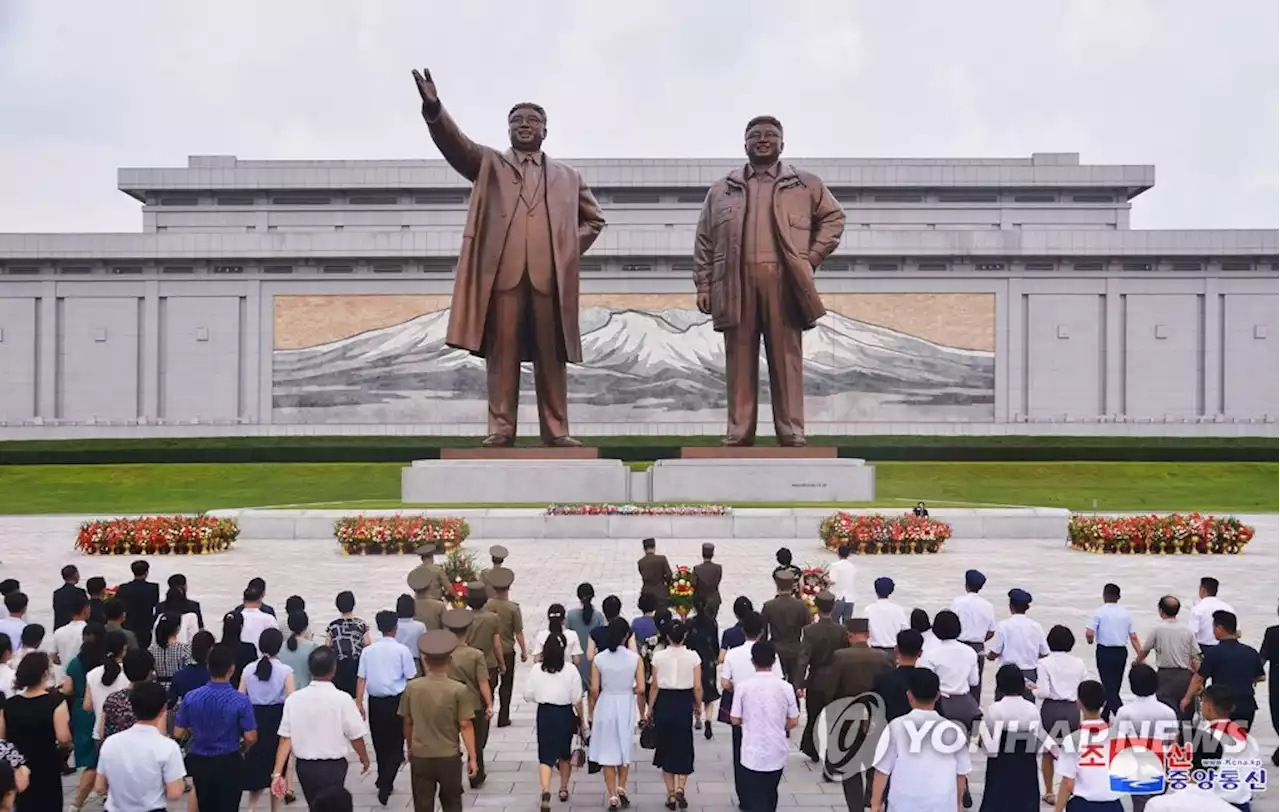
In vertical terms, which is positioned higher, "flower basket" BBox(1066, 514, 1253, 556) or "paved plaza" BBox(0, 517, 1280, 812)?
"flower basket" BBox(1066, 514, 1253, 556)

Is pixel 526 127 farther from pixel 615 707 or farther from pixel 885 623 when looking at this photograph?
pixel 615 707

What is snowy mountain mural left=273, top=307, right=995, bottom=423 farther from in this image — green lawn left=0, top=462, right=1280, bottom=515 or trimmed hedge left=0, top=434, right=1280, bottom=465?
green lawn left=0, top=462, right=1280, bottom=515

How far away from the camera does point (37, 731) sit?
5.10m

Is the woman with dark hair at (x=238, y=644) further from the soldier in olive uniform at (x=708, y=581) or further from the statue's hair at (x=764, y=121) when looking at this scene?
the statue's hair at (x=764, y=121)

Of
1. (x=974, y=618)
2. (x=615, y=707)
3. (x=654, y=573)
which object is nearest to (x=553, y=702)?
(x=615, y=707)

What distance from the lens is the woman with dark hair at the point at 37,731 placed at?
508 centimetres

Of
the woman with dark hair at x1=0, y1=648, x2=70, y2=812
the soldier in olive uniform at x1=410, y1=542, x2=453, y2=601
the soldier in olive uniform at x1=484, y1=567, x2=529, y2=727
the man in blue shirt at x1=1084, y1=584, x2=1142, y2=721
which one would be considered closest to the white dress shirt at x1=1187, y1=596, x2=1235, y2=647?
the man in blue shirt at x1=1084, y1=584, x2=1142, y2=721

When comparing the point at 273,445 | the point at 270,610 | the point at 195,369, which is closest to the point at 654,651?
the point at 270,610

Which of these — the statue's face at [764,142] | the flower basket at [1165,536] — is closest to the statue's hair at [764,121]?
the statue's face at [764,142]

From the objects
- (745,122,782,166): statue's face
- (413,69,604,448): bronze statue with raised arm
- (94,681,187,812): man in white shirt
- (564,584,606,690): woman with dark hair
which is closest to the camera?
(94,681,187,812): man in white shirt

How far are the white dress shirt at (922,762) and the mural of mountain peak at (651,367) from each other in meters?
30.2

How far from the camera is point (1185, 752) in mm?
5086

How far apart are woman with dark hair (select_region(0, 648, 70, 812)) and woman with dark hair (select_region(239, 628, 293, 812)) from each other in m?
0.86

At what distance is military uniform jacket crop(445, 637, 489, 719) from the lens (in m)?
5.88
